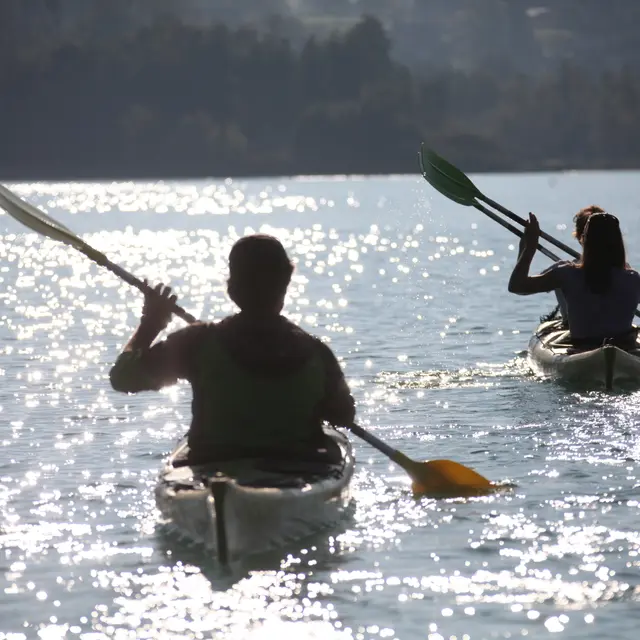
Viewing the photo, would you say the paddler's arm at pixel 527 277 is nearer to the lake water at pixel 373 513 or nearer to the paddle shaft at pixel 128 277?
the lake water at pixel 373 513

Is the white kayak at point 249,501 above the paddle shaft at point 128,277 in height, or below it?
below

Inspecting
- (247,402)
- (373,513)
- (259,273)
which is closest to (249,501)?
(247,402)

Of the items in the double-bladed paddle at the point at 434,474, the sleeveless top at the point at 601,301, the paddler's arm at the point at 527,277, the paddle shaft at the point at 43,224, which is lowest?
the double-bladed paddle at the point at 434,474

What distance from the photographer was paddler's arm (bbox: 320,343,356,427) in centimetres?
918

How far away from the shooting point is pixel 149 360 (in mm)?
8922

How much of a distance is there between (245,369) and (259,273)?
666 millimetres

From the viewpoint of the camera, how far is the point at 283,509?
8.83 metres

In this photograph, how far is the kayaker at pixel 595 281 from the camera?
14.7m

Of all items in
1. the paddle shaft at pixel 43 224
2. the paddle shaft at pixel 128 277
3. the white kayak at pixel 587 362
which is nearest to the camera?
the paddle shaft at pixel 128 277

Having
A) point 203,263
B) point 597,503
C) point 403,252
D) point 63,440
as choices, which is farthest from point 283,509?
point 403,252

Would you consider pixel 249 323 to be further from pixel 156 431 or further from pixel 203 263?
pixel 203 263

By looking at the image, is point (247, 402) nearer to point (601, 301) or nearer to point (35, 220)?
point (35, 220)

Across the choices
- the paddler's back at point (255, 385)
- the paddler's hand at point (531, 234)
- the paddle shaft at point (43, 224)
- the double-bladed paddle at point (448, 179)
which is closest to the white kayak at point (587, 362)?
the paddler's hand at point (531, 234)

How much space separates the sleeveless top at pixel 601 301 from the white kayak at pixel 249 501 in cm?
623
